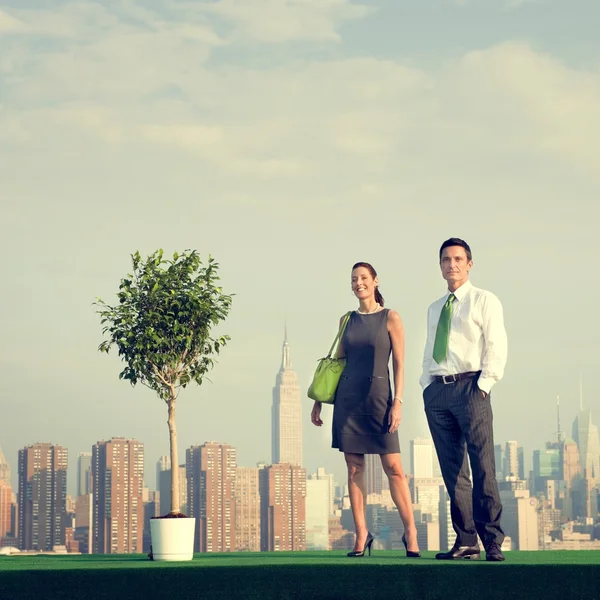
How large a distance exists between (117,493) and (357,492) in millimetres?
80105

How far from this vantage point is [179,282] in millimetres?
8258

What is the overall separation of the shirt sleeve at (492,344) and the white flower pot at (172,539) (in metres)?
2.34

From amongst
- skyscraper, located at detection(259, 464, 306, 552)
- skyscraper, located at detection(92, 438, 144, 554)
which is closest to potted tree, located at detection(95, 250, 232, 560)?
skyscraper, located at detection(259, 464, 306, 552)

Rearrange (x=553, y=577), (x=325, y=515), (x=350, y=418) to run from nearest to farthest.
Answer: (x=553, y=577) < (x=350, y=418) < (x=325, y=515)

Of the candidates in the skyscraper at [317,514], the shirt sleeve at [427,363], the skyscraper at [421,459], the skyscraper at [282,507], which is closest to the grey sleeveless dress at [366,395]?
the shirt sleeve at [427,363]

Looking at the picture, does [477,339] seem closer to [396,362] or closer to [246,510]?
[396,362]

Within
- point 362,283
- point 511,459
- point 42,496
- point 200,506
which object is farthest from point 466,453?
point 511,459

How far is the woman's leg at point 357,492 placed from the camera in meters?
6.95

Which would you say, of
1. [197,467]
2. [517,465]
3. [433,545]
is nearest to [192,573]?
[433,545]

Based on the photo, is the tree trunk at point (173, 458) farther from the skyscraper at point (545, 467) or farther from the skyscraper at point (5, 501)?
the skyscraper at point (545, 467)

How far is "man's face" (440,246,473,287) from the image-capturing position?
6.34 meters

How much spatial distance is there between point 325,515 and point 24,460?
26707 millimetres

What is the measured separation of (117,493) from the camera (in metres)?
84.1

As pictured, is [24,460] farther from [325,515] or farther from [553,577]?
[553,577]
